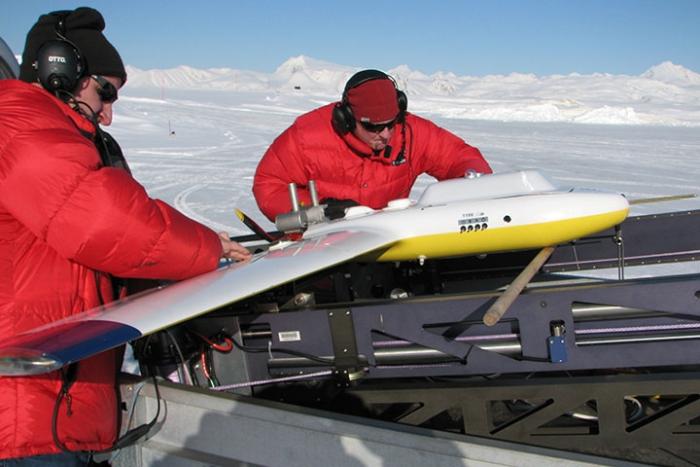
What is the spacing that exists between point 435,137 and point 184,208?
19.6 ft

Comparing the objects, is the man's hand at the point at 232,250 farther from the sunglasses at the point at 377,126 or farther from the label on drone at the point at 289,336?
the sunglasses at the point at 377,126

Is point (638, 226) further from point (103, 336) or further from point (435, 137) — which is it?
point (103, 336)

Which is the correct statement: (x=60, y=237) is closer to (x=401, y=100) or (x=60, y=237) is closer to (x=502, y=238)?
(x=502, y=238)

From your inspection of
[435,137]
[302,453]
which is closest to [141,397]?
[302,453]

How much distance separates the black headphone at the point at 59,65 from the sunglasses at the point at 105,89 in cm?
10

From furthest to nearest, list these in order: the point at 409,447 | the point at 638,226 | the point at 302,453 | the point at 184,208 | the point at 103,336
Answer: the point at 184,208 < the point at 638,226 < the point at 302,453 < the point at 409,447 < the point at 103,336

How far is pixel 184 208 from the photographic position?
900cm

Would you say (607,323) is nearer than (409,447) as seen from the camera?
No

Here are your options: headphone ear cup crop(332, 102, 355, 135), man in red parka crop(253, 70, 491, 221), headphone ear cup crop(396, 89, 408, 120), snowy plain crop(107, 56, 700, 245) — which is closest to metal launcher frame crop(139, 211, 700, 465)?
man in red parka crop(253, 70, 491, 221)

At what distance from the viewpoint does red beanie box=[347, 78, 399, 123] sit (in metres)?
3.23

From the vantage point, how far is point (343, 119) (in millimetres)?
3443

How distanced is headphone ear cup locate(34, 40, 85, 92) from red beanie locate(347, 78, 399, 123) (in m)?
1.55

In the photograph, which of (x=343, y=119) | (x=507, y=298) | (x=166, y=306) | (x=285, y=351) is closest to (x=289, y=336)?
(x=285, y=351)

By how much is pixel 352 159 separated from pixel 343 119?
10.9 inches
